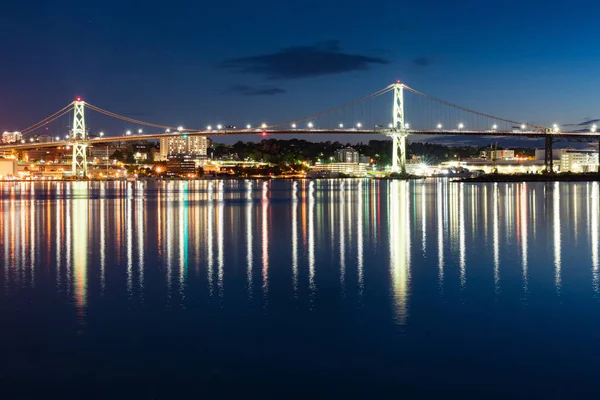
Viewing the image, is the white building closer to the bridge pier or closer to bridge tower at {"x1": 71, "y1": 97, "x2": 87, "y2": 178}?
bridge tower at {"x1": 71, "y1": 97, "x2": 87, "y2": 178}

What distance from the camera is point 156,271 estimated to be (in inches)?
341

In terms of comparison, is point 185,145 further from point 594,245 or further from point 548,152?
point 594,245

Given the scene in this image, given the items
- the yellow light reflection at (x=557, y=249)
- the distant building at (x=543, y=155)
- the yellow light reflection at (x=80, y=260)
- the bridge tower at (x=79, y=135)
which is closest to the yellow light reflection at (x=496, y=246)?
the yellow light reflection at (x=557, y=249)

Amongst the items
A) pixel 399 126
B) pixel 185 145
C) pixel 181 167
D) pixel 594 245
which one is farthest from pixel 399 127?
pixel 185 145

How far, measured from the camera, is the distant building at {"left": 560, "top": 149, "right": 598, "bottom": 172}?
283ft

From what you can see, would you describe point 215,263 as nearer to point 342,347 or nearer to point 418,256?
point 418,256

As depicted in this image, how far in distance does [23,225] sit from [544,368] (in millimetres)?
13849

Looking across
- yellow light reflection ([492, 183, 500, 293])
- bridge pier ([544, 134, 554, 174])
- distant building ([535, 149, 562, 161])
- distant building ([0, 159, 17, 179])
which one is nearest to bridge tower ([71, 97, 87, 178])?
distant building ([0, 159, 17, 179])

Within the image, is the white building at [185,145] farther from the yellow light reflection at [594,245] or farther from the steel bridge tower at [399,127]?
the yellow light reflection at [594,245]

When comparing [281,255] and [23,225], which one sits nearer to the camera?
[281,255]

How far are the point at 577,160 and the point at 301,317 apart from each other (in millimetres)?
93263

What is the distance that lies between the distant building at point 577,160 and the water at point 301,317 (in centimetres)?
7990

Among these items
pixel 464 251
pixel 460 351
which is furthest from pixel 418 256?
pixel 460 351

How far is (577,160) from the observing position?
299 ft
